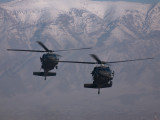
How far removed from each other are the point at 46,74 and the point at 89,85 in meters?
13.3

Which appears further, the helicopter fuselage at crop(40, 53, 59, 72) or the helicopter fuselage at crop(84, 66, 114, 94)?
the helicopter fuselage at crop(40, 53, 59, 72)

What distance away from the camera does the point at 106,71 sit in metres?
83.6

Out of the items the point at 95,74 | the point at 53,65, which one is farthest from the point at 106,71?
the point at 53,65

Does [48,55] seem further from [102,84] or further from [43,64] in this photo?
[102,84]

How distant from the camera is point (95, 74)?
83.7m

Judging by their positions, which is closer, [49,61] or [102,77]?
[102,77]

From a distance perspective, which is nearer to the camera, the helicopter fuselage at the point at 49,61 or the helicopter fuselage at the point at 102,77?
the helicopter fuselage at the point at 102,77

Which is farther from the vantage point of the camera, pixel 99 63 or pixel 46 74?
pixel 46 74

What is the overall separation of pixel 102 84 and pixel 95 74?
238 centimetres

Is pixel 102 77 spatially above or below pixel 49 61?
below

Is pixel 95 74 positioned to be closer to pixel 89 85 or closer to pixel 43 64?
pixel 89 85

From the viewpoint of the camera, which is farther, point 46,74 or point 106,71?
point 46,74

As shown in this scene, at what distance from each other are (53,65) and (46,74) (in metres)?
3.74

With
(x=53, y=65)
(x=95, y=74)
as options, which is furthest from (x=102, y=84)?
(x=53, y=65)
